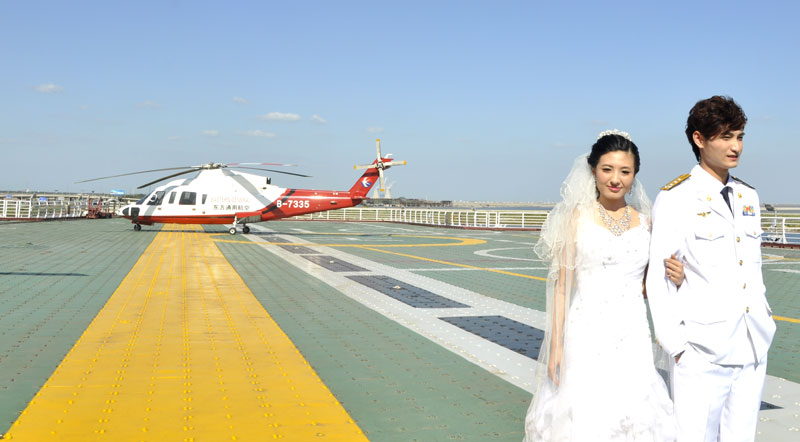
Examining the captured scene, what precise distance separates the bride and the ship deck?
0.96 meters

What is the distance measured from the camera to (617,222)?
3.59 metres

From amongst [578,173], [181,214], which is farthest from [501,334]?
[181,214]

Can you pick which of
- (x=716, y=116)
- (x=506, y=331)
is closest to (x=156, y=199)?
(x=506, y=331)

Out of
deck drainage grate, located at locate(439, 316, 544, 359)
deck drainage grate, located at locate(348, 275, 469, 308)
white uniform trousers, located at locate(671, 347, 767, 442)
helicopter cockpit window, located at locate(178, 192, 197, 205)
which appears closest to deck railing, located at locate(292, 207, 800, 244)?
deck drainage grate, located at locate(348, 275, 469, 308)

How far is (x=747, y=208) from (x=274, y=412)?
3.52 m

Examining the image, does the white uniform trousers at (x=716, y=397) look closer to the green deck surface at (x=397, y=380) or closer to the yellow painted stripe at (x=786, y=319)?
the green deck surface at (x=397, y=380)

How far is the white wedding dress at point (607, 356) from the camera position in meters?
3.43

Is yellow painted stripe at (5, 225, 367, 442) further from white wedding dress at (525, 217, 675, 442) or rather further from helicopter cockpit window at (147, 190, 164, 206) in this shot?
helicopter cockpit window at (147, 190, 164, 206)

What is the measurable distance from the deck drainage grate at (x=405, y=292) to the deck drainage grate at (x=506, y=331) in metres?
1.19

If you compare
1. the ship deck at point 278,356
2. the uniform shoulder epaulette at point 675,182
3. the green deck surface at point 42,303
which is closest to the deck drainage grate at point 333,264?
the ship deck at point 278,356

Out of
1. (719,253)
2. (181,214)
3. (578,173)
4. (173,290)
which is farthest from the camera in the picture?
(181,214)

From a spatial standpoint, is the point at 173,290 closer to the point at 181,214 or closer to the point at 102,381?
the point at 102,381

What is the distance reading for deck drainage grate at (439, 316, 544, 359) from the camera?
280 inches

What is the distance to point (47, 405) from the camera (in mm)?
4793
